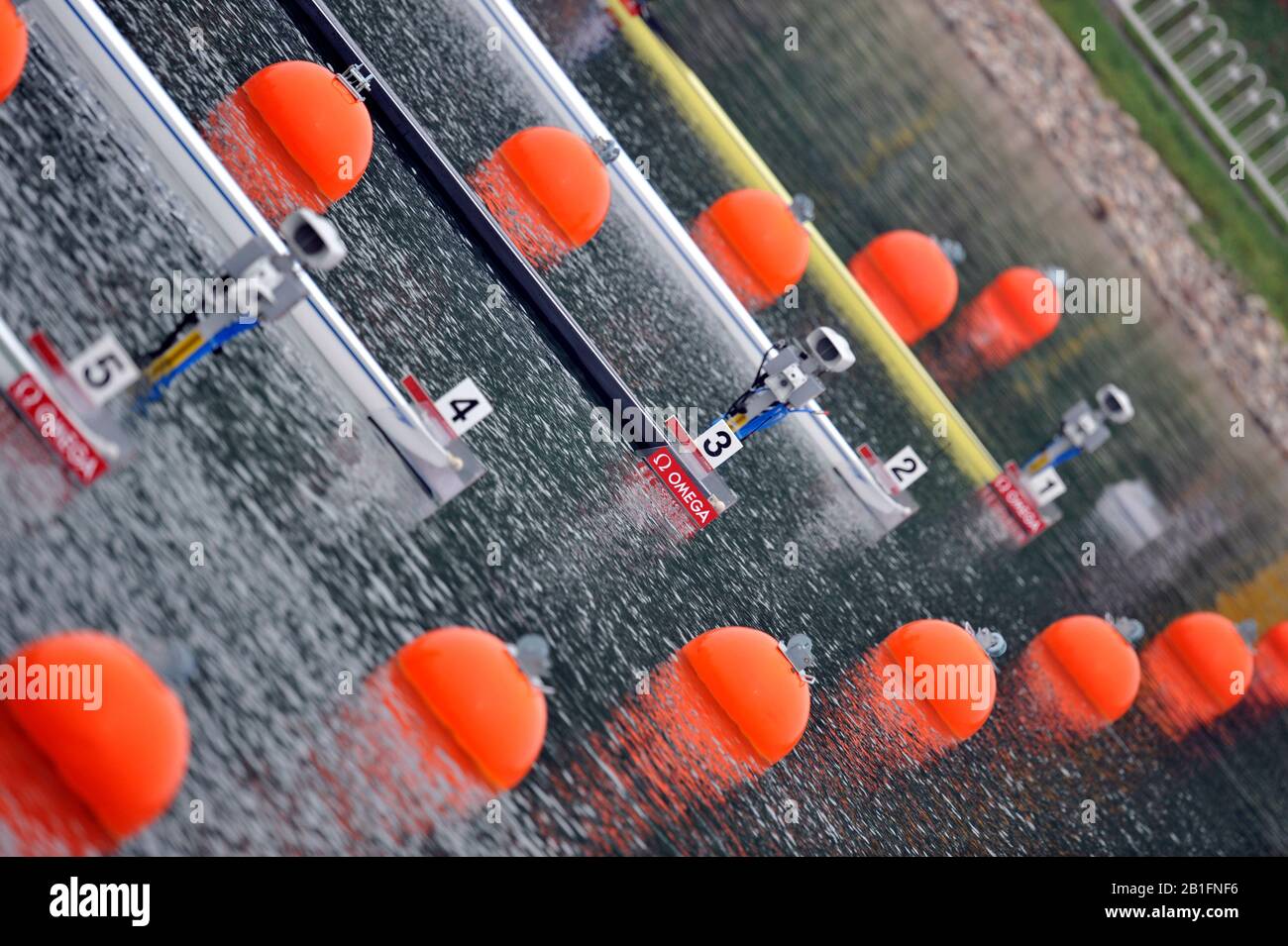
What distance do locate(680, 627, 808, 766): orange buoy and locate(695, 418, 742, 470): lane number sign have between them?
119 inches

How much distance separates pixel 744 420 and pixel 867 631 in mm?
4778

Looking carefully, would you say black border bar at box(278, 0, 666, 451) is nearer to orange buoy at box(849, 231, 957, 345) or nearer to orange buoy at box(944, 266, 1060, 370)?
orange buoy at box(849, 231, 957, 345)

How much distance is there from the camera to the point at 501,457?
23547 millimetres

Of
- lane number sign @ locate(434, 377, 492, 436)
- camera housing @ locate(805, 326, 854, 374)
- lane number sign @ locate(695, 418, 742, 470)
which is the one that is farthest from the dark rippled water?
camera housing @ locate(805, 326, 854, 374)

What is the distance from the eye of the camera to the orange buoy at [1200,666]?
3228 cm

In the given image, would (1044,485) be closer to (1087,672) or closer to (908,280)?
(1087,672)

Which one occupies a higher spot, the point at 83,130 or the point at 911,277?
the point at 83,130

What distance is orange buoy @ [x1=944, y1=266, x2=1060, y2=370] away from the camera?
34.5m

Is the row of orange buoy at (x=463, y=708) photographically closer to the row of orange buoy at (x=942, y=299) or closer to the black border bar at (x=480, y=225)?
the black border bar at (x=480, y=225)

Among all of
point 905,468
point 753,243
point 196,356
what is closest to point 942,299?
point 905,468

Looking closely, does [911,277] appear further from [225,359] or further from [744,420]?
[225,359]

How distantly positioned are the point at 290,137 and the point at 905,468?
42.9 ft

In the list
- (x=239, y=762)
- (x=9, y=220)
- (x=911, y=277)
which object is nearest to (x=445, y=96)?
(x=9, y=220)

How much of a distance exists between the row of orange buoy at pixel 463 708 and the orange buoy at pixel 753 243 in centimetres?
727
